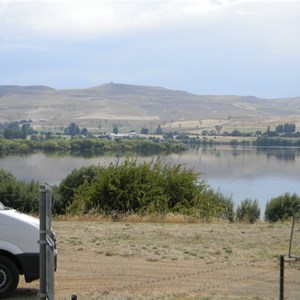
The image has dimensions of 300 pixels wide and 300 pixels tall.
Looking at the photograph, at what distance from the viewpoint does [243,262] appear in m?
12.2

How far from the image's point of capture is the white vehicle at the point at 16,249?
857cm

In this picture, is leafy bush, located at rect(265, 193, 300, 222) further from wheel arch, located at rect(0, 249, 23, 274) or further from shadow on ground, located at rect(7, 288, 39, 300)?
wheel arch, located at rect(0, 249, 23, 274)

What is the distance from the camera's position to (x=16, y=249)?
858 cm

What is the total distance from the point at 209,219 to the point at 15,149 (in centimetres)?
10585

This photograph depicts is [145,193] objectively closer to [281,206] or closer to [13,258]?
[281,206]

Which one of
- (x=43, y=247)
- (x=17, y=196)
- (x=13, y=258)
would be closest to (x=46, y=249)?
(x=43, y=247)

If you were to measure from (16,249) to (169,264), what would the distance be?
411 centimetres

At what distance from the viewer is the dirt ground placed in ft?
31.4

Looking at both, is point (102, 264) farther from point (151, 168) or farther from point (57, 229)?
point (151, 168)

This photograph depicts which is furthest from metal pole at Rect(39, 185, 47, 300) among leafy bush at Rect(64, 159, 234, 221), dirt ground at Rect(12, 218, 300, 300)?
leafy bush at Rect(64, 159, 234, 221)

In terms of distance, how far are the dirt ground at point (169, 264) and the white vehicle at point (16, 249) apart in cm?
41

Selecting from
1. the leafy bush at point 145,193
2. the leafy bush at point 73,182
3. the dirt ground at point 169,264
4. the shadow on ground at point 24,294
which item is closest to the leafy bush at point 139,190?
the leafy bush at point 145,193

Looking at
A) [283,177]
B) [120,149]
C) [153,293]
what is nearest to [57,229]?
[153,293]

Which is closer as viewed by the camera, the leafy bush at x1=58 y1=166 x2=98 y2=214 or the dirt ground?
the dirt ground
